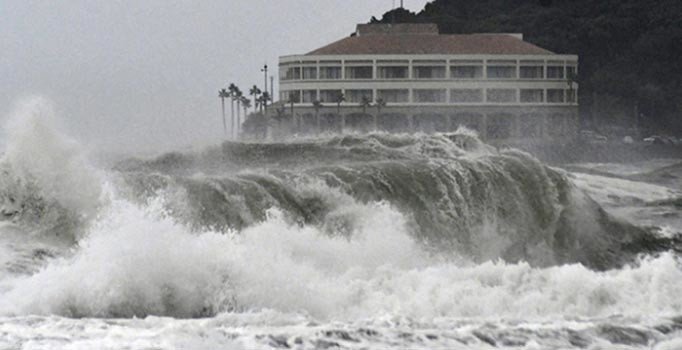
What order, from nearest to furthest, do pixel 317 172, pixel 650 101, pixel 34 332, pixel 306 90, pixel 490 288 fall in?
pixel 34 332, pixel 490 288, pixel 317 172, pixel 306 90, pixel 650 101

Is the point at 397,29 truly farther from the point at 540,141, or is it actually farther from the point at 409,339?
the point at 409,339

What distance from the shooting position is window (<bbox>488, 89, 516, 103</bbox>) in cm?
8831

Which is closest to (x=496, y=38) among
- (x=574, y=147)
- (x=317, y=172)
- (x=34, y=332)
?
(x=574, y=147)

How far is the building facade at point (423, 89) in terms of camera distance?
8775cm

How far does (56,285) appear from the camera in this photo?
18.0m

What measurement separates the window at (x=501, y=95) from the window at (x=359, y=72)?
8.80 m

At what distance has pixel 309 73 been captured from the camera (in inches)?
3521

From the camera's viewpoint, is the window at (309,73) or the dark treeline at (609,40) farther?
the dark treeline at (609,40)

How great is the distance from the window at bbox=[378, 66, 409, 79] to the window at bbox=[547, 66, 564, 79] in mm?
11317

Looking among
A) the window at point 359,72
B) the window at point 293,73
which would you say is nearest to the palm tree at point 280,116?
the window at point 293,73

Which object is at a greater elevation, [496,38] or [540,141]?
[496,38]

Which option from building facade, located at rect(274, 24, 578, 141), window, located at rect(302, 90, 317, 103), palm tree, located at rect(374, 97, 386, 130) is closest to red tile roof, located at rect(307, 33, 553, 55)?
building facade, located at rect(274, 24, 578, 141)

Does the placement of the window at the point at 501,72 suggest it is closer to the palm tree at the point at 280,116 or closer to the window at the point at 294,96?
the window at the point at 294,96

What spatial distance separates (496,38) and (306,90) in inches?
588
